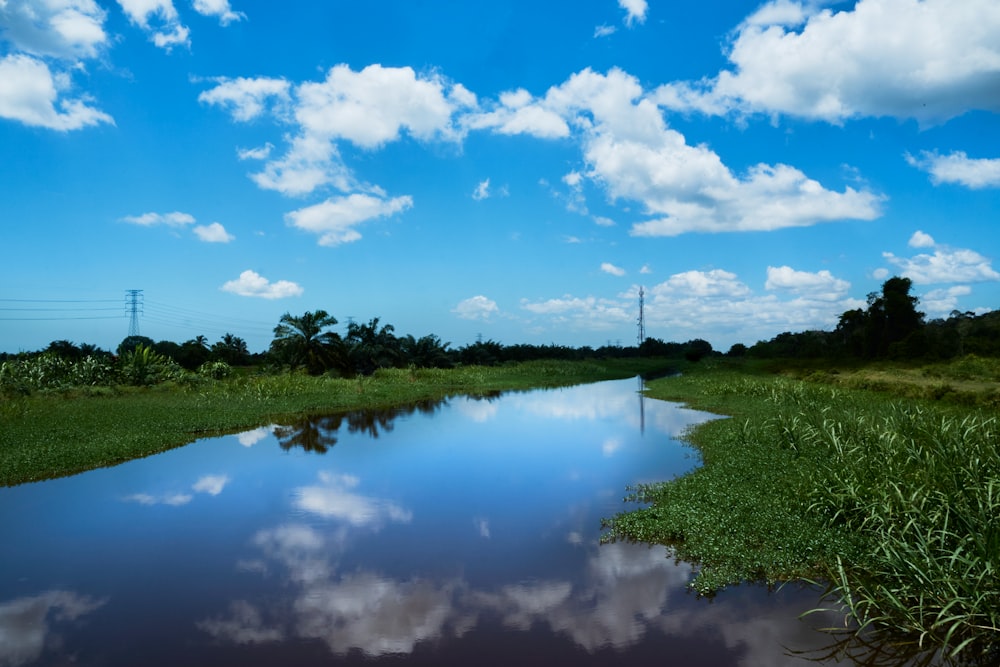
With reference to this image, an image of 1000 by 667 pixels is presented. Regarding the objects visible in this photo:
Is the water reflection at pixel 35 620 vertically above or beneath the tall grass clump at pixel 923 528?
beneath

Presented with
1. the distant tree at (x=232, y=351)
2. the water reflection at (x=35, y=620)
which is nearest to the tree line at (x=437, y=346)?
the distant tree at (x=232, y=351)

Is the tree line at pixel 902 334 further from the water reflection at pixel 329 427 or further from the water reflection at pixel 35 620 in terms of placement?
the water reflection at pixel 35 620

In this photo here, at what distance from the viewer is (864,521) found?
22.7 feet

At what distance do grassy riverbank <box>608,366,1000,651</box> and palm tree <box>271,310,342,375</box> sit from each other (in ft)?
89.9

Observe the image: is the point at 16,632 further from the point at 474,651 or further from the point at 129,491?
the point at 129,491

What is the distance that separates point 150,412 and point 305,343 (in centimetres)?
1637

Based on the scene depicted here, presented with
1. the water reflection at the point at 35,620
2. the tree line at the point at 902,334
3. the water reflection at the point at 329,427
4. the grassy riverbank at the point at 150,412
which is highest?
the tree line at the point at 902,334

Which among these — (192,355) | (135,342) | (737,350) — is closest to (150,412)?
(192,355)

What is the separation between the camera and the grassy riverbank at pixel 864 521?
542 cm

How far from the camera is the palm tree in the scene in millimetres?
35094

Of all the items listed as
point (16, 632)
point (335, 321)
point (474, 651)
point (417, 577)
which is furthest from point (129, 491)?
point (335, 321)

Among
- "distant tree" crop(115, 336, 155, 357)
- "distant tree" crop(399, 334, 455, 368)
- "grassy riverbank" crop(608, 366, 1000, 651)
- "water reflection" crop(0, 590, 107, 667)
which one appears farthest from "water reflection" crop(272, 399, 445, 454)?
"distant tree" crop(115, 336, 155, 357)

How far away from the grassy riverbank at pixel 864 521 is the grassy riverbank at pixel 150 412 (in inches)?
455

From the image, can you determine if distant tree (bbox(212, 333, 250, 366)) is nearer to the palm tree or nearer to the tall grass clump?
the palm tree
